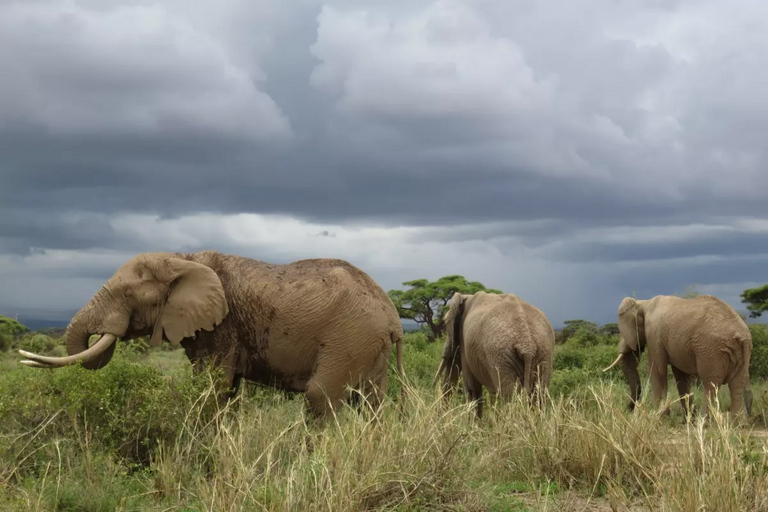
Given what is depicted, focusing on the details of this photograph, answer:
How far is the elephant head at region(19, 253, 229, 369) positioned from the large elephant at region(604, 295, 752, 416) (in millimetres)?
7396

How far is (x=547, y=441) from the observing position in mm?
7375

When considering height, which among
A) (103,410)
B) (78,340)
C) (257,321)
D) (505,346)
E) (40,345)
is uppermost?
(257,321)

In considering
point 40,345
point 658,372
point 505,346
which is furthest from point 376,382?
point 40,345

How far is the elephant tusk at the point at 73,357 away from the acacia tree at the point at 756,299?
98.8 ft

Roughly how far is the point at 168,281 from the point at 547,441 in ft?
14.6

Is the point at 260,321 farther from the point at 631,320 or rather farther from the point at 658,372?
the point at 631,320

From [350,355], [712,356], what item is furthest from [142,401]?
[712,356]

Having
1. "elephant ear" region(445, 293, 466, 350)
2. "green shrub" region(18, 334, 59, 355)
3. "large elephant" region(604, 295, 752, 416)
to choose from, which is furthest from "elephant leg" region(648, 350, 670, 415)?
"green shrub" region(18, 334, 59, 355)

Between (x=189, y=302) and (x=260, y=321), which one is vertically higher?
(x=189, y=302)

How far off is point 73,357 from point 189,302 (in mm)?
1335

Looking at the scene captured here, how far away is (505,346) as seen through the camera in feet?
34.8

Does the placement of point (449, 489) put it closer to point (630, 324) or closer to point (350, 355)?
point (350, 355)

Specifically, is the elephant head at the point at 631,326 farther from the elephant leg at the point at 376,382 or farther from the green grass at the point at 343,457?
the elephant leg at the point at 376,382

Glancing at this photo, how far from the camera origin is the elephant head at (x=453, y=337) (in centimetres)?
1265
